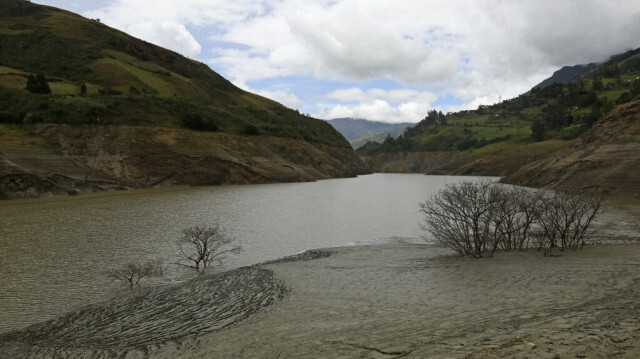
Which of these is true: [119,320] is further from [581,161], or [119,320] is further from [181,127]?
[181,127]

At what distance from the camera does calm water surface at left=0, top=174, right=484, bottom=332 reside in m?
15.1

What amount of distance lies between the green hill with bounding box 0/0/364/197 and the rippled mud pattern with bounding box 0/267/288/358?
147 ft

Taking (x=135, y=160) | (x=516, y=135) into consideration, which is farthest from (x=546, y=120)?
(x=135, y=160)

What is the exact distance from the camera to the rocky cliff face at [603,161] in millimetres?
45812

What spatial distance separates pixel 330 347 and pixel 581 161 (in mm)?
58635

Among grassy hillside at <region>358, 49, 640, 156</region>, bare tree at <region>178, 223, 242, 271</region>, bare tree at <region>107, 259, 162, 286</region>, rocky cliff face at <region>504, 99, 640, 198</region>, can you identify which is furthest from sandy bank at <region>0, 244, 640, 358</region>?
grassy hillside at <region>358, 49, 640, 156</region>

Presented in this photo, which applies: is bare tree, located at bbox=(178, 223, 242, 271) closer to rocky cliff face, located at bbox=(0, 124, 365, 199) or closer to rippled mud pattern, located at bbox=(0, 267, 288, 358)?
rippled mud pattern, located at bbox=(0, 267, 288, 358)

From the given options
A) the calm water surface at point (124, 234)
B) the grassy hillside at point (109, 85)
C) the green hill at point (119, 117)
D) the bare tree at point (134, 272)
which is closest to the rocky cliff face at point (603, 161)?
the calm water surface at point (124, 234)

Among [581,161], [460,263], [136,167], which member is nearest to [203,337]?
[460,263]

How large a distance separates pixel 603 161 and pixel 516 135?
10552 cm

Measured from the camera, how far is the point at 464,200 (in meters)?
19.0

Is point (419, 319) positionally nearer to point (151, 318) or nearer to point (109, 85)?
point (151, 318)

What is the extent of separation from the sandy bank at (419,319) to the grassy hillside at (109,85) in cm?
6805

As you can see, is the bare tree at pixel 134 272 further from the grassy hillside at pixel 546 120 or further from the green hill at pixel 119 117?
the grassy hillside at pixel 546 120
